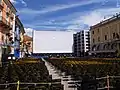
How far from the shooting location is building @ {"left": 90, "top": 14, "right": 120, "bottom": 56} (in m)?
81.2

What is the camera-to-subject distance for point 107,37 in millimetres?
88688

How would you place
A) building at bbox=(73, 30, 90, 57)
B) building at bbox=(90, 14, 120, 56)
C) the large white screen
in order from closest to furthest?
building at bbox=(90, 14, 120, 56) → building at bbox=(73, 30, 90, 57) → the large white screen

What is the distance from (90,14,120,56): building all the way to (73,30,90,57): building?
1800 inches

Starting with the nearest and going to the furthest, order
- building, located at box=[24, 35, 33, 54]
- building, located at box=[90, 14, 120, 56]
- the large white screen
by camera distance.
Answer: building, located at box=[90, 14, 120, 56] < building, located at box=[24, 35, 33, 54] < the large white screen

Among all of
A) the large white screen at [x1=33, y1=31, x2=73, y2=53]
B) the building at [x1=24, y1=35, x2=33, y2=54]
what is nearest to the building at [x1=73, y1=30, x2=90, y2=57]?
the large white screen at [x1=33, y1=31, x2=73, y2=53]

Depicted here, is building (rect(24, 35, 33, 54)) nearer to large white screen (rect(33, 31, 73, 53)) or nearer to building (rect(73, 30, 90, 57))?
large white screen (rect(33, 31, 73, 53))

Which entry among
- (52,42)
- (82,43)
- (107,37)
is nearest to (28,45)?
(52,42)

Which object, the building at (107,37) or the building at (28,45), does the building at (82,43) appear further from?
the building at (107,37)

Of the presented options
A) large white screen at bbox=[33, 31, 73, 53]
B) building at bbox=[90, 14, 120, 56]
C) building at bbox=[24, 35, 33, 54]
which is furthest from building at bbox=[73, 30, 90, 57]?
building at bbox=[90, 14, 120, 56]

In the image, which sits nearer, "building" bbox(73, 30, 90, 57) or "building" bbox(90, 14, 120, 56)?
"building" bbox(90, 14, 120, 56)

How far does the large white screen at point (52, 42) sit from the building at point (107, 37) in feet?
166

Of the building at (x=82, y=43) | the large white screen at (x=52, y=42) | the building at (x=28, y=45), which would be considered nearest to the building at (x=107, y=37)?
the building at (x=28, y=45)

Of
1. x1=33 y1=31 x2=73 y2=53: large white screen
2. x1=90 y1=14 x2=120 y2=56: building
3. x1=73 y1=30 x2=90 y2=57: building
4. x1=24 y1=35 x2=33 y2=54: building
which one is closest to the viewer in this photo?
x1=90 y1=14 x2=120 y2=56: building

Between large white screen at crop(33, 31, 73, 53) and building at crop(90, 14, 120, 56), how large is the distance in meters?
50.7
